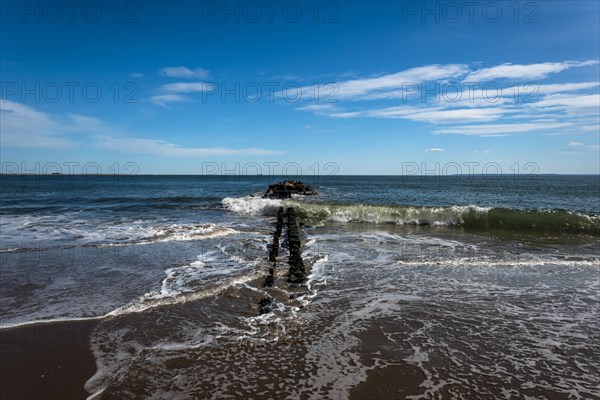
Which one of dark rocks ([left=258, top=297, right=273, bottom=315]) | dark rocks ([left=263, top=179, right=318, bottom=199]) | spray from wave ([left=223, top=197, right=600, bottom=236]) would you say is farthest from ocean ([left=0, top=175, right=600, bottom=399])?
dark rocks ([left=263, top=179, right=318, bottom=199])

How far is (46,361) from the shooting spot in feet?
14.1

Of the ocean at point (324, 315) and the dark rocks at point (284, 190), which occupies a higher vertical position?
the dark rocks at point (284, 190)

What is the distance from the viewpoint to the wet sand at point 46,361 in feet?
12.2

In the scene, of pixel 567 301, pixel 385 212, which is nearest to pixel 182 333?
pixel 567 301

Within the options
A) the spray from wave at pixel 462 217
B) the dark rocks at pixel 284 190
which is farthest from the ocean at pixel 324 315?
the dark rocks at pixel 284 190

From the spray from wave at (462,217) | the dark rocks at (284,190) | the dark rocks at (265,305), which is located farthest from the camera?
the dark rocks at (284,190)

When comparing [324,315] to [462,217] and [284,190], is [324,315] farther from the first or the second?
[284,190]

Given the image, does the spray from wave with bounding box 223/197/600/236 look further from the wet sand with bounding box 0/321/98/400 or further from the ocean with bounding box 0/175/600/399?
the wet sand with bounding box 0/321/98/400

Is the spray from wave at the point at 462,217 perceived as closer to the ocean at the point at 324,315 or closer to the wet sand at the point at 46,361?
the ocean at the point at 324,315

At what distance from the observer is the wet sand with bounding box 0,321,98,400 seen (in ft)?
12.2

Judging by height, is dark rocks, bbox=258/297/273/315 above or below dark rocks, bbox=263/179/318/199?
below

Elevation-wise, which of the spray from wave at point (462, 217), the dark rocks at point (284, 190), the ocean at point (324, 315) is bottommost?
the ocean at point (324, 315)

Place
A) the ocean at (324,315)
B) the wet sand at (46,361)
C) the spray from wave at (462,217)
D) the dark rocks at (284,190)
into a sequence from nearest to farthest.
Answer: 1. the wet sand at (46,361)
2. the ocean at (324,315)
3. the spray from wave at (462,217)
4. the dark rocks at (284,190)

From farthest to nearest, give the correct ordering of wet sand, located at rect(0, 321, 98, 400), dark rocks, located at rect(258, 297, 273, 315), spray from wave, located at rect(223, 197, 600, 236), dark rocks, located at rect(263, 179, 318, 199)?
dark rocks, located at rect(263, 179, 318, 199) → spray from wave, located at rect(223, 197, 600, 236) → dark rocks, located at rect(258, 297, 273, 315) → wet sand, located at rect(0, 321, 98, 400)
